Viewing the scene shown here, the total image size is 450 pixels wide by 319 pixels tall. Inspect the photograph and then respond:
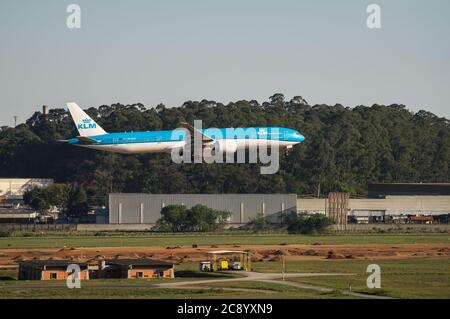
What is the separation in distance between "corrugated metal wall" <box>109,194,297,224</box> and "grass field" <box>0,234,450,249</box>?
23703mm

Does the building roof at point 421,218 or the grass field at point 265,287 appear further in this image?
the building roof at point 421,218

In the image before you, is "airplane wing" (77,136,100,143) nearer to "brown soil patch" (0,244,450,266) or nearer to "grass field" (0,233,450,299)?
"grass field" (0,233,450,299)

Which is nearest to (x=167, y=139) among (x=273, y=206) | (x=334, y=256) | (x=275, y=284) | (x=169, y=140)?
(x=169, y=140)

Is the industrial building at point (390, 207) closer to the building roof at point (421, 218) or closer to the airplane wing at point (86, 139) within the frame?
the building roof at point (421, 218)

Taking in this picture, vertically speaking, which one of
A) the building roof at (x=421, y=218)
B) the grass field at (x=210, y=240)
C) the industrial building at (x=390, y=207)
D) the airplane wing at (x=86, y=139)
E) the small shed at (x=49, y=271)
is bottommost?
the small shed at (x=49, y=271)

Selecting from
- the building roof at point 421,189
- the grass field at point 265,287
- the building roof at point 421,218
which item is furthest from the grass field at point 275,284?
the building roof at point 421,189

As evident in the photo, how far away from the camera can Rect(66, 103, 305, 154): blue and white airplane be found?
442 feet

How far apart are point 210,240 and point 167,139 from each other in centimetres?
1677

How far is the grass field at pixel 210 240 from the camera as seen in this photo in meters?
120

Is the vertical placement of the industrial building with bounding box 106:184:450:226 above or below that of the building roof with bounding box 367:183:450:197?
below

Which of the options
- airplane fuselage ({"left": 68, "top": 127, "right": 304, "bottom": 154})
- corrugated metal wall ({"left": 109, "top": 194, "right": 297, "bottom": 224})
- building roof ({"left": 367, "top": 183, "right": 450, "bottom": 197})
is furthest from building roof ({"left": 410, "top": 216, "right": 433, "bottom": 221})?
airplane fuselage ({"left": 68, "top": 127, "right": 304, "bottom": 154})

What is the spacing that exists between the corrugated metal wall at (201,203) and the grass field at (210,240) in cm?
2370

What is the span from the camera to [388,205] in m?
177
